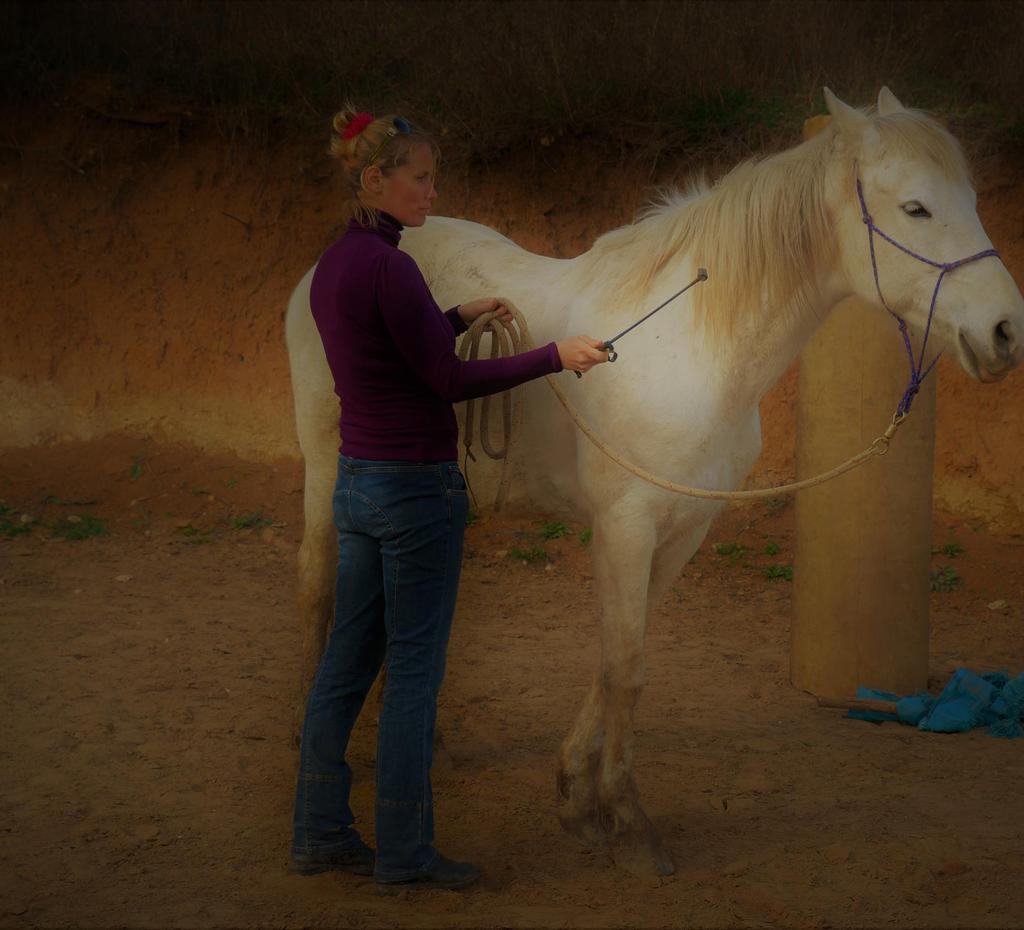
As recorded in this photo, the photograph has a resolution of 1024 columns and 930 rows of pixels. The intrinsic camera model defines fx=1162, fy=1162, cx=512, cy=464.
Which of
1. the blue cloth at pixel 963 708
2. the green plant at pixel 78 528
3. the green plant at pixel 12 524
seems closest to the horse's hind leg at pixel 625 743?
the blue cloth at pixel 963 708

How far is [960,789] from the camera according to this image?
3826 mm

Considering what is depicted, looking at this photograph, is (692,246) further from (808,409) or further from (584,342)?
(808,409)

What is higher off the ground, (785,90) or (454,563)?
(785,90)

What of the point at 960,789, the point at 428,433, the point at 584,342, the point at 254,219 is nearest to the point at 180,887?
the point at 428,433

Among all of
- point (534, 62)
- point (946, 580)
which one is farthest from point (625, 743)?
point (534, 62)

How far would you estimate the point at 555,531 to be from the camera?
7.23 metres

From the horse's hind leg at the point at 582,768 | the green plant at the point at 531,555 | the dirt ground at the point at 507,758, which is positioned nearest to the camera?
the dirt ground at the point at 507,758

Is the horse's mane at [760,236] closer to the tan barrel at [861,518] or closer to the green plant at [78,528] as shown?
the tan barrel at [861,518]

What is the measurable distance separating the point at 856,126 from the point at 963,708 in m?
2.50

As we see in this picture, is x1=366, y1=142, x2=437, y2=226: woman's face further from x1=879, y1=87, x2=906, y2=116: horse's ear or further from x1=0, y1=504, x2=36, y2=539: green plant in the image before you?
x1=0, y1=504, x2=36, y2=539: green plant

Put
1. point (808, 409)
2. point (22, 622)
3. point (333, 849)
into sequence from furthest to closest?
point (22, 622)
point (808, 409)
point (333, 849)

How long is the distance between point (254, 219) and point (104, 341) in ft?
4.65

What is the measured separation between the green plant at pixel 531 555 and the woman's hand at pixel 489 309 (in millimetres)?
3940

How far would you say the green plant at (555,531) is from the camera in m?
7.21
